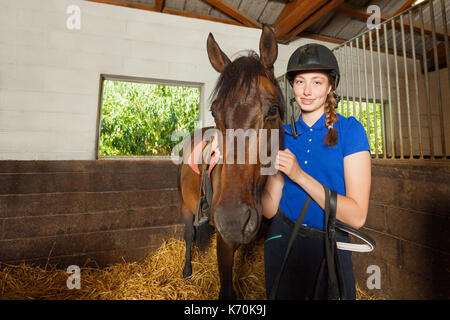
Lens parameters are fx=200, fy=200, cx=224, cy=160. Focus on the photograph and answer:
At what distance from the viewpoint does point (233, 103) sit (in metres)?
0.93

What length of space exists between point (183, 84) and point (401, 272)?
359cm

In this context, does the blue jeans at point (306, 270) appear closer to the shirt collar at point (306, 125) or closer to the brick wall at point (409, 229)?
the shirt collar at point (306, 125)

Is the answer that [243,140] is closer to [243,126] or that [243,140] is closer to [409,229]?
[243,126]

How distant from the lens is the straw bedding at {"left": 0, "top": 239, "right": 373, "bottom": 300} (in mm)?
1929

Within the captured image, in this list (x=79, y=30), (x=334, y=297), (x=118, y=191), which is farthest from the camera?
(x=79, y=30)

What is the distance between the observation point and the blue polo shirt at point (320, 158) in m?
0.85

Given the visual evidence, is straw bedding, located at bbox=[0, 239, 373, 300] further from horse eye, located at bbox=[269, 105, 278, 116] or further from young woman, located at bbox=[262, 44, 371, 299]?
horse eye, located at bbox=[269, 105, 278, 116]

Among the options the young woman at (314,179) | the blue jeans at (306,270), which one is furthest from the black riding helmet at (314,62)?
the blue jeans at (306,270)

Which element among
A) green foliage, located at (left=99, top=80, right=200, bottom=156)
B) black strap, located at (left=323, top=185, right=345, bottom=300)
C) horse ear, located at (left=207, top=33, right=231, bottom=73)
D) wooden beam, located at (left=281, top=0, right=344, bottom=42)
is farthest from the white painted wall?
black strap, located at (left=323, top=185, right=345, bottom=300)

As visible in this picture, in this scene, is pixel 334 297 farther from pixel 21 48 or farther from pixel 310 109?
pixel 21 48

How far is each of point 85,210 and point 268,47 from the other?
9.05ft
